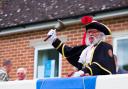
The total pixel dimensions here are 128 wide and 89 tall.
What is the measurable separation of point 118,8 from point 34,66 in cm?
258

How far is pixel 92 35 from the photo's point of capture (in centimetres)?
529

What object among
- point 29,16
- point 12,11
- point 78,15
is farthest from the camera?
point 12,11

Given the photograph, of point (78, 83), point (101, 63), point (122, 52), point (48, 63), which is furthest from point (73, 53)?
point (48, 63)

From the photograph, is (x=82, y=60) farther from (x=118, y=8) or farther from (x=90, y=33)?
(x=118, y=8)

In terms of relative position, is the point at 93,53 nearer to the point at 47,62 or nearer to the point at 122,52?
the point at 122,52

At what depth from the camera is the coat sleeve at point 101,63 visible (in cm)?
486

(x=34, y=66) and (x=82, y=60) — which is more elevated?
(x=82, y=60)

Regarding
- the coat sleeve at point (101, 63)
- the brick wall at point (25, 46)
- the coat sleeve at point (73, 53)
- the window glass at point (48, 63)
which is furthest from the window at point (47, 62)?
the coat sleeve at point (101, 63)

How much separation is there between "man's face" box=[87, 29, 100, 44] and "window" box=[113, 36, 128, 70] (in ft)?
11.5

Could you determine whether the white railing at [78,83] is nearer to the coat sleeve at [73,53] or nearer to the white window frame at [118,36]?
the coat sleeve at [73,53]

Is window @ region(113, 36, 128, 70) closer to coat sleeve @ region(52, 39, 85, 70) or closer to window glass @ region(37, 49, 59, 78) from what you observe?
window glass @ region(37, 49, 59, 78)

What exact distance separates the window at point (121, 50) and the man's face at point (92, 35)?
138 inches

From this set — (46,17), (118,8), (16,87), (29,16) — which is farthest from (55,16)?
(16,87)

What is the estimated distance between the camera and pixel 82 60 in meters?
5.18
